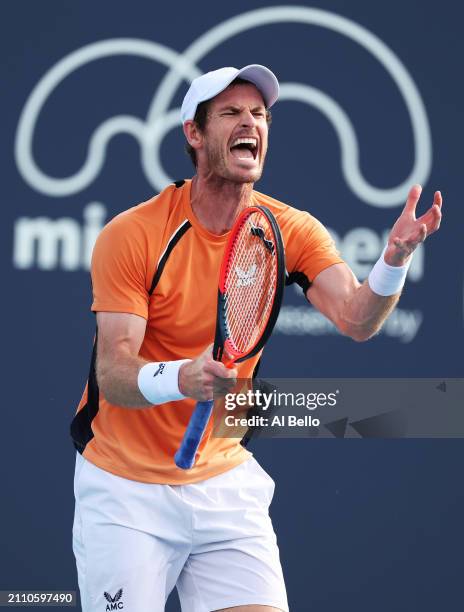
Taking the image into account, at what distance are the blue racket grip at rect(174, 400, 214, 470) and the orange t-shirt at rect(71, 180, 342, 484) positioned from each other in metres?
0.33

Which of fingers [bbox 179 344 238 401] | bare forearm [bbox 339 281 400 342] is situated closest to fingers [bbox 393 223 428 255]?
bare forearm [bbox 339 281 400 342]

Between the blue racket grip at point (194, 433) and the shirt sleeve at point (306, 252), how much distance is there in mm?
668

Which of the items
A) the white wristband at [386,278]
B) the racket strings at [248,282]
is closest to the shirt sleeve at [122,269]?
the racket strings at [248,282]

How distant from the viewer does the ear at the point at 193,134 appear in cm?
368

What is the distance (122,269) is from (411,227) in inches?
31.3

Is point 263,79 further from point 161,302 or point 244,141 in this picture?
point 161,302

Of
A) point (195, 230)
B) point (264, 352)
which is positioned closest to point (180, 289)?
point (195, 230)

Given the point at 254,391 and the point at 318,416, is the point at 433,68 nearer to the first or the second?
the point at 318,416

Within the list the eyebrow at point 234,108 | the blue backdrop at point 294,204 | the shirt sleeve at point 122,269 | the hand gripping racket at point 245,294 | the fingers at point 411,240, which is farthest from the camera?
the blue backdrop at point 294,204

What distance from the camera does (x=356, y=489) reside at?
5137mm

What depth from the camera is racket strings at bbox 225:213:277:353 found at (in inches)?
130

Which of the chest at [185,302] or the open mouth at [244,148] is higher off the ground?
the open mouth at [244,148]

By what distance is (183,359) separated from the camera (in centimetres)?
351

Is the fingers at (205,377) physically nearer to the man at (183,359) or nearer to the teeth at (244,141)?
the man at (183,359)
